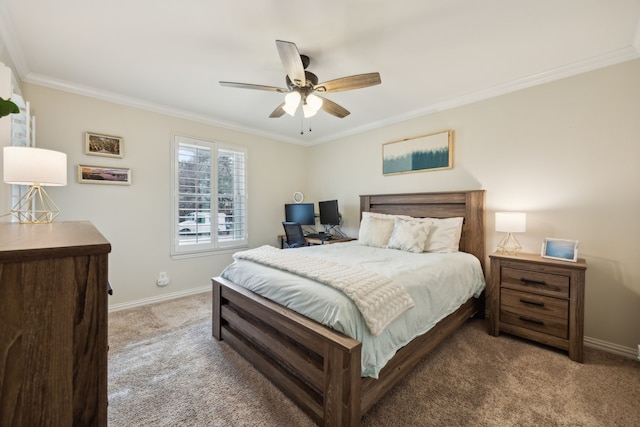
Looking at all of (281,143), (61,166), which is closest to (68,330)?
(61,166)

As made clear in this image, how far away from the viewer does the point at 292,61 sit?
5.95 ft

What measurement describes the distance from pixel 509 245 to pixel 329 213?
2.43 m

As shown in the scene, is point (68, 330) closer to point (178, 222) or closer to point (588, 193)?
point (178, 222)

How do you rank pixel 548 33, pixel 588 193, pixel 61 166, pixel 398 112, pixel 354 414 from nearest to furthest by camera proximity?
pixel 354 414 → pixel 61 166 → pixel 548 33 → pixel 588 193 → pixel 398 112

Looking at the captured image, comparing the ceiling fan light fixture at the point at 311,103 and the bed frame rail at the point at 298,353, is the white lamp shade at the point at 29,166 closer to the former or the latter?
the bed frame rail at the point at 298,353

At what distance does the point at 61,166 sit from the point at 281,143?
3213 mm

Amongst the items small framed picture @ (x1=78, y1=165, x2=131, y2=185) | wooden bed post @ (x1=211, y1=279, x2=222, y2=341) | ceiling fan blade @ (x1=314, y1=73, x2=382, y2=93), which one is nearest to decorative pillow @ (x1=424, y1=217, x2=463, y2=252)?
ceiling fan blade @ (x1=314, y1=73, x2=382, y2=93)

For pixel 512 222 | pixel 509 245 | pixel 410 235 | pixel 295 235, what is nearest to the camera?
pixel 512 222

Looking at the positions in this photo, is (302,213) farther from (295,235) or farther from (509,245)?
(509,245)

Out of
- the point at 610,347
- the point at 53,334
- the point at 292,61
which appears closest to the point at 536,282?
the point at 610,347

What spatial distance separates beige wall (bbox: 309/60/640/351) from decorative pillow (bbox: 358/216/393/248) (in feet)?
3.01

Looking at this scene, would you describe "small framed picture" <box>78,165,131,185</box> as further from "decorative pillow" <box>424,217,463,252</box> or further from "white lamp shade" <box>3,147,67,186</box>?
"decorative pillow" <box>424,217,463,252</box>

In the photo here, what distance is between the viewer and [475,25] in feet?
6.13

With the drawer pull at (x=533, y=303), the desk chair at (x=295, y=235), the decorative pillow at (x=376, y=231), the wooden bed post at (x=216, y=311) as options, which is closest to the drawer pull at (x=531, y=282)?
the drawer pull at (x=533, y=303)
